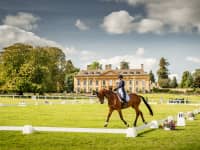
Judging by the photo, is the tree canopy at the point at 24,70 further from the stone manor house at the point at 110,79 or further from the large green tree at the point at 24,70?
the stone manor house at the point at 110,79

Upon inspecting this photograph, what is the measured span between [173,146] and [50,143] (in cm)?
446

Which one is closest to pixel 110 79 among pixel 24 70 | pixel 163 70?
pixel 163 70

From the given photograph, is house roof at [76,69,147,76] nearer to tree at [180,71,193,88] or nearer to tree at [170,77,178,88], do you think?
tree at [180,71,193,88]

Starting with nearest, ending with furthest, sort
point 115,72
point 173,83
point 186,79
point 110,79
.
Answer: point 115,72 < point 110,79 < point 186,79 < point 173,83

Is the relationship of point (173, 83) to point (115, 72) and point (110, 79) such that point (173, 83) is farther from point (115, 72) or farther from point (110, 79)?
point (110, 79)

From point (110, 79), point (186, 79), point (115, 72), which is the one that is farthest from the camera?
point (186, 79)

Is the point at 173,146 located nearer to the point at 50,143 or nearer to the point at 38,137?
the point at 50,143

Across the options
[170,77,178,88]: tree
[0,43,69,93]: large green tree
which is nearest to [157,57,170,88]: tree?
[170,77,178,88]: tree

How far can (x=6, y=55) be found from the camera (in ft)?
274

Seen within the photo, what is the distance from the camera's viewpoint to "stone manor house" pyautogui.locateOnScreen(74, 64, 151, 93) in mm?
129375

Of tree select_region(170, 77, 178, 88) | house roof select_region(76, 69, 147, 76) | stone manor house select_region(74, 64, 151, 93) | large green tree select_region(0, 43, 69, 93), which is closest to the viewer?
large green tree select_region(0, 43, 69, 93)

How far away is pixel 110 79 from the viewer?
13150 centimetres

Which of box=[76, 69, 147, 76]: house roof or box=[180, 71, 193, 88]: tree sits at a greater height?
box=[76, 69, 147, 76]: house roof

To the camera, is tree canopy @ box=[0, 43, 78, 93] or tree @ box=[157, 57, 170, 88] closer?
tree canopy @ box=[0, 43, 78, 93]
